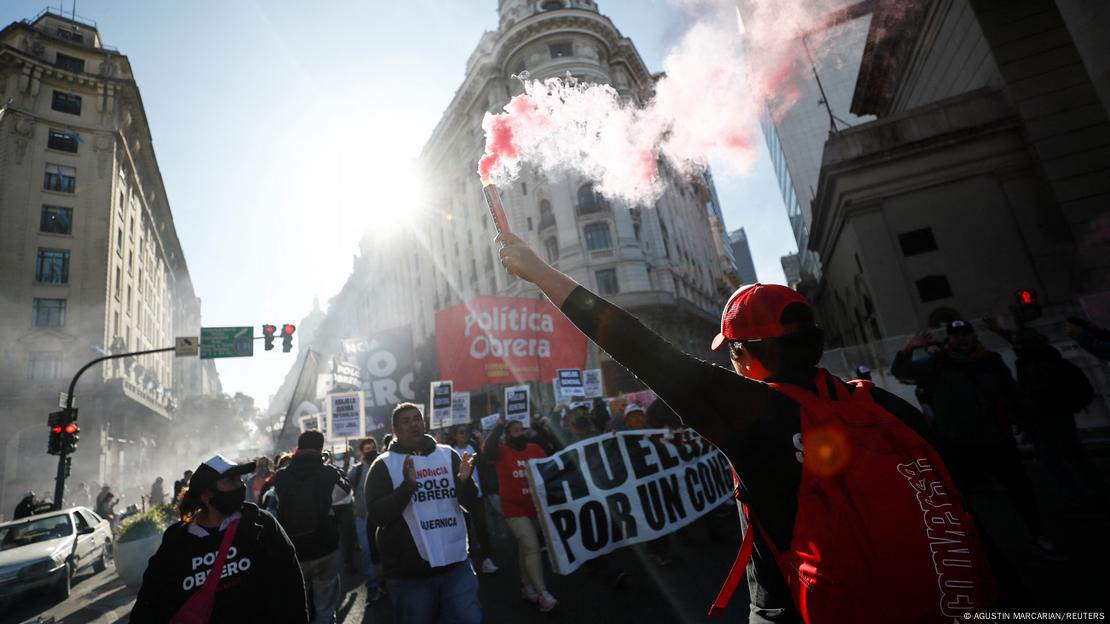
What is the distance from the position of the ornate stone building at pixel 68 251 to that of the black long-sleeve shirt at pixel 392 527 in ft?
Answer: 107

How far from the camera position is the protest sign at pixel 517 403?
1224 cm

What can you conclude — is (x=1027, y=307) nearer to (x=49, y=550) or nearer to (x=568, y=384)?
(x=568, y=384)

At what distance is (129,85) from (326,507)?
4263 centimetres

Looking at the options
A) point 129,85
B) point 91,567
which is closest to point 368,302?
point 129,85

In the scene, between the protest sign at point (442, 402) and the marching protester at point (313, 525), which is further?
the protest sign at point (442, 402)

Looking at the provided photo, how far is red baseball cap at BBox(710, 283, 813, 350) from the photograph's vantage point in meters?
1.60

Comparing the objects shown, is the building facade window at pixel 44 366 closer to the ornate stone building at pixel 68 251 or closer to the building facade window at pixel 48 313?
the ornate stone building at pixel 68 251

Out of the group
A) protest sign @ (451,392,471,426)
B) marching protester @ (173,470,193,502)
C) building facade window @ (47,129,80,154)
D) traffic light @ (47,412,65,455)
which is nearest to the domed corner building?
marching protester @ (173,470,193,502)

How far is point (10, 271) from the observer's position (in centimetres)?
2688

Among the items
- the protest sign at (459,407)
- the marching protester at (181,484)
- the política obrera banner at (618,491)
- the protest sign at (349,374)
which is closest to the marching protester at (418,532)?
the política obrera banner at (618,491)

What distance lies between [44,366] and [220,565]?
3459 cm

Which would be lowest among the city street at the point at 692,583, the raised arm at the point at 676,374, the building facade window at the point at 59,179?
the city street at the point at 692,583

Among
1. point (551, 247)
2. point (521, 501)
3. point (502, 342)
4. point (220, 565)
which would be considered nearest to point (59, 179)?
point (551, 247)

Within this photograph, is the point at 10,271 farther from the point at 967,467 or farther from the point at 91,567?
the point at 967,467
